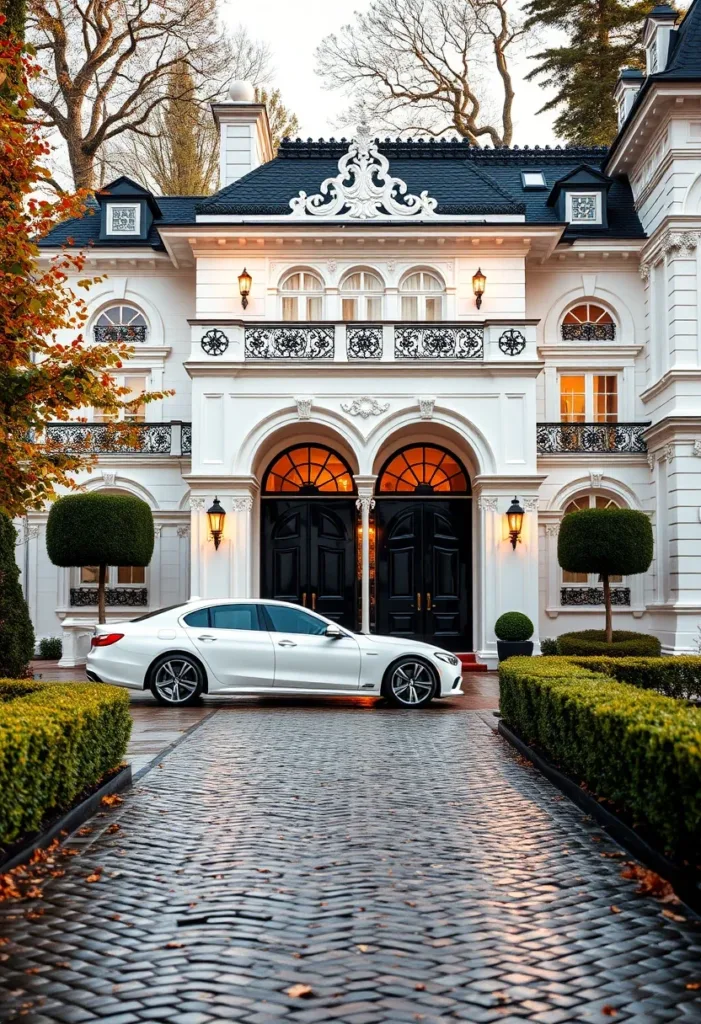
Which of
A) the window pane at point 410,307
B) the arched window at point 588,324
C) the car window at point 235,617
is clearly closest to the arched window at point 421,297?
the window pane at point 410,307

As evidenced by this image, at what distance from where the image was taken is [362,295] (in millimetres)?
23641

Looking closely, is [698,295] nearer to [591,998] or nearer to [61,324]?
[61,324]

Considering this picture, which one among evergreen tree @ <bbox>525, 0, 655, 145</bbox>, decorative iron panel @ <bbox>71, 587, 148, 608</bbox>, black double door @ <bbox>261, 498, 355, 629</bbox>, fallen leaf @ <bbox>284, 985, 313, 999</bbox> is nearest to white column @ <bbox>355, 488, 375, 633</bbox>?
black double door @ <bbox>261, 498, 355, 629</bbox>

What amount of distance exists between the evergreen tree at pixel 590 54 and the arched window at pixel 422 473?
56.8ft

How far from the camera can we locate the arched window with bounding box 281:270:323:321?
2362 cm

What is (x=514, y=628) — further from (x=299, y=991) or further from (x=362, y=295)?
(x=299, y=991)

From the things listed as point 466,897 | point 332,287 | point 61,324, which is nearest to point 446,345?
point 332,287

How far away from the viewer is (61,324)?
10.0 meters

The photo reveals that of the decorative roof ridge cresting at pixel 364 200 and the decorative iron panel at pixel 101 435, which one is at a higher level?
Answer: the decorative roof ridge cresting at pixel 364 200

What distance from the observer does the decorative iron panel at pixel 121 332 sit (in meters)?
25.5

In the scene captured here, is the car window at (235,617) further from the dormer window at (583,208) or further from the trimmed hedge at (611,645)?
the dormer window at (583,208)

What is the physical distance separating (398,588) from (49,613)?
7774mm

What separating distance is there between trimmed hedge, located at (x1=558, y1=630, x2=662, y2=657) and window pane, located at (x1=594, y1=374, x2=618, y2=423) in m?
5.61

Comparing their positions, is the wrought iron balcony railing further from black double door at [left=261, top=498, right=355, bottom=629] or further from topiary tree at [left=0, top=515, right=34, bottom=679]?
topiary tree at [left=0, top=515, right=34, bottom=679]
